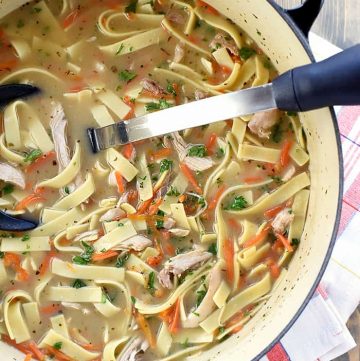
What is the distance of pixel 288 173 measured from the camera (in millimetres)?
3541

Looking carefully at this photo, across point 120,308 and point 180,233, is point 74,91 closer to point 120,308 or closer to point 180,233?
point 180,233

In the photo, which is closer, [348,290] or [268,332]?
[268,332]

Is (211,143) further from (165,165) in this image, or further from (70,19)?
(70,19)

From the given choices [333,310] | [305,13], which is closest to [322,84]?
[305,13]

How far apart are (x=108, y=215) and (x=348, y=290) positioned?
135cm

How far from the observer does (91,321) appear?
3.62 metres

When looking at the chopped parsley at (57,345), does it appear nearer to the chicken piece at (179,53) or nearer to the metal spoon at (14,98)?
the metal spoon at (14,98)

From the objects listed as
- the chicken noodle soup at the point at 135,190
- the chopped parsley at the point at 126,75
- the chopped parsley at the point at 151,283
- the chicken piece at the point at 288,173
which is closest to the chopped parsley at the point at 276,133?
the chicken noodle soup at the point at 135,190

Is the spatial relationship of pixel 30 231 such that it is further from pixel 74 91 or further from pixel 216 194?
pixel 216 194

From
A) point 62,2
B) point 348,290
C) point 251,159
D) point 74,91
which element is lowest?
point 348,290

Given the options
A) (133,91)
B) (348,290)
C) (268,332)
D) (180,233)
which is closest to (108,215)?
(180,233)

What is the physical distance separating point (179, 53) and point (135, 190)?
755mm

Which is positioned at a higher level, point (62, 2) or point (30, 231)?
point (62, 2)

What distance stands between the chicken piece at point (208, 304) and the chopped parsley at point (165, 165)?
1.87 ft
